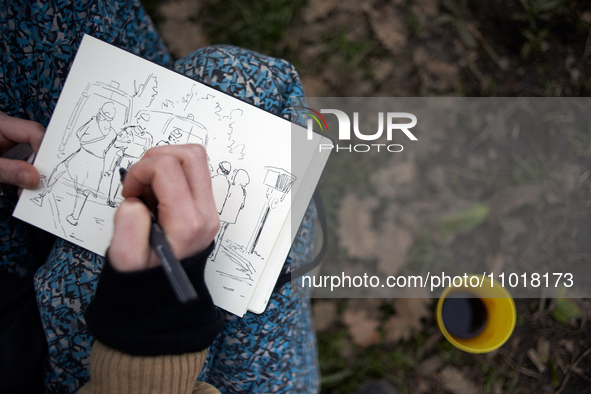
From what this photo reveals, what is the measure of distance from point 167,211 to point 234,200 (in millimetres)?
257

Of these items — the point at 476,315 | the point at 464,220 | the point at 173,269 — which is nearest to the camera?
the point at 173,269

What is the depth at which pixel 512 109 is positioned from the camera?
5.12 ft

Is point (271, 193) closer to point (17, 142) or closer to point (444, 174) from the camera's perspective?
point (17, 142)

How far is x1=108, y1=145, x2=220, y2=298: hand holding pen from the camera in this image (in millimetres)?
663

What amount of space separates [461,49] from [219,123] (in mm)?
1156

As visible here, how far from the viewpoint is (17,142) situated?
919 mm

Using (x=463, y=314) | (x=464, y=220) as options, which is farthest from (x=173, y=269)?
(x=464, y=220)

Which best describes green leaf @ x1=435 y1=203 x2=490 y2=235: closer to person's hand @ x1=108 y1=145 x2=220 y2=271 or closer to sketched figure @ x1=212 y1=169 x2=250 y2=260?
sketched figure @ x1=212 y1=169 x2=250 y2=260

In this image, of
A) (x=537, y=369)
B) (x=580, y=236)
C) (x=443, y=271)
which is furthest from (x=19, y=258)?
(x=580, y=236)

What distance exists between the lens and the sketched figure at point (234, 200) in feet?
3.02

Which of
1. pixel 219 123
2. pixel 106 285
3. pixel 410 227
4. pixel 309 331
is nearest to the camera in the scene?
pixel 106 285

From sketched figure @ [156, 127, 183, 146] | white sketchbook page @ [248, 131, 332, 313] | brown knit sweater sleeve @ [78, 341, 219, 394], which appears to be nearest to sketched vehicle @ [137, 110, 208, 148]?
sketched figure @ [156, 127, 183, 146]

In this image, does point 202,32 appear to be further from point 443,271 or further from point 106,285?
point 443,271

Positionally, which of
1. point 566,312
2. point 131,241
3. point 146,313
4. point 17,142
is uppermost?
point 17,142
